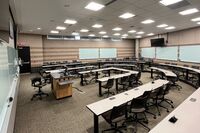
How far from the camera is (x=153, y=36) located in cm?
1295

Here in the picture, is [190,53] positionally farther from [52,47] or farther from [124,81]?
[52,47]

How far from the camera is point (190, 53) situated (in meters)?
9.42

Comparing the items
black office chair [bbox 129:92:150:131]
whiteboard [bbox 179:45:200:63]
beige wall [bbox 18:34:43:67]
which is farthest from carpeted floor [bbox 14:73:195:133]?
beige wall [bbox 18:34:43:67]

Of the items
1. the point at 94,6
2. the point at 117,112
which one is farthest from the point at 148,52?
the point at 117,112

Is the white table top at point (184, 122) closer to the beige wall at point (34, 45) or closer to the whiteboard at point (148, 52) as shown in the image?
the beige wall at point (34, 45)

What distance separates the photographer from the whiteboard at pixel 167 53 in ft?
34.9

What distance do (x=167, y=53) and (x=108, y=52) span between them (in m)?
5.87

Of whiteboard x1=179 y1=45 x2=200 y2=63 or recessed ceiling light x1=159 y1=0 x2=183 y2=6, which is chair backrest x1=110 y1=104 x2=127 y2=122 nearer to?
recessed ceiling light x1=159 y1=0 x2=183 y2=6

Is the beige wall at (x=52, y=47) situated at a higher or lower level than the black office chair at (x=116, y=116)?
higher

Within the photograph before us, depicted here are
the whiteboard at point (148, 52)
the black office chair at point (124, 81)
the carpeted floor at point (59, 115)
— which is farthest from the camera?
the whiteboard at point (148, 52)

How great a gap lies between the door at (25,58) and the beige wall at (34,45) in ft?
0.96

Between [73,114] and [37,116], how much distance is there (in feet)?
3.51

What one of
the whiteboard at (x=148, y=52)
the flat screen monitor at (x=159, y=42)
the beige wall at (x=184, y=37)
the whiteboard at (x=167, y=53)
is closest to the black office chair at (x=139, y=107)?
the beige wall at (x=184, y=37)

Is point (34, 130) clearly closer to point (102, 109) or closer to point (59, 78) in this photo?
point (102, 109)
